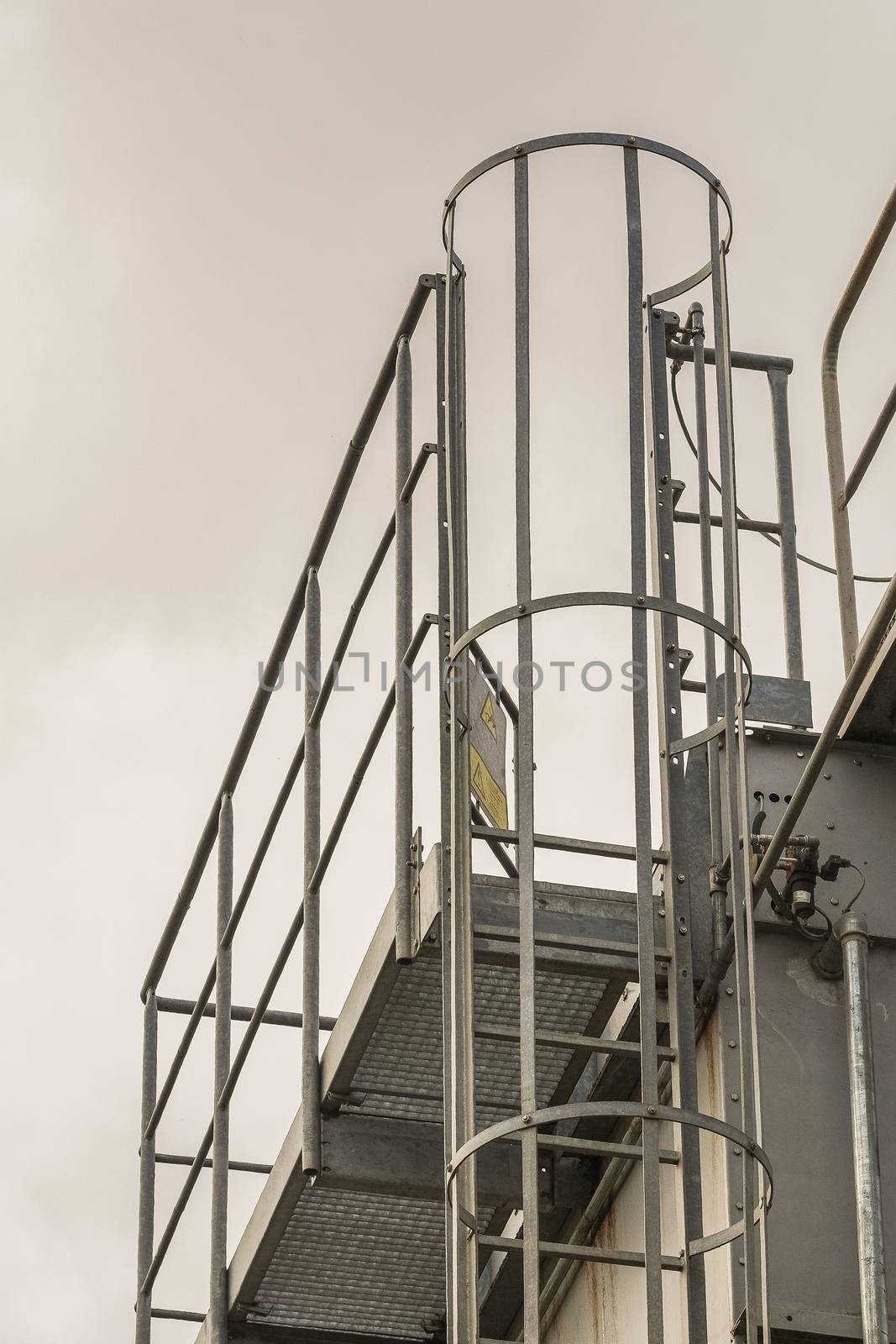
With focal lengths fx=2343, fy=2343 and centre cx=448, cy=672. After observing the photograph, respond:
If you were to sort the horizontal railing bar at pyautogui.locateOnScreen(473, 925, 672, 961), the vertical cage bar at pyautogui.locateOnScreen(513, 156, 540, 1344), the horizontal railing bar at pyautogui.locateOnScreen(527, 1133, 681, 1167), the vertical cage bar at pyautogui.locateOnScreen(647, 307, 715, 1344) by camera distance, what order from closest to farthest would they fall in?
the vertical cage bar at pyautogui.locateOnScreen(513, 156, 540, 1344) < the vertical cage bar at pyautogui.locateOnScreen(647, 307, 715, 1344) < the horizontal railing bar at pyautogui.locateOnScreen(527, 1133, 681, 1167) < the horizontal railing bar at pyautogui.locateOnScreen(473, 925, 672, 961)

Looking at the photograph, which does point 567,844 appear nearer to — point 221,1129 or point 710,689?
point 710,689

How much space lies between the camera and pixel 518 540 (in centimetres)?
741

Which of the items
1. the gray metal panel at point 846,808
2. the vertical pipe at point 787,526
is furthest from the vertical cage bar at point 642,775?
the vertical pipe at point 787,526

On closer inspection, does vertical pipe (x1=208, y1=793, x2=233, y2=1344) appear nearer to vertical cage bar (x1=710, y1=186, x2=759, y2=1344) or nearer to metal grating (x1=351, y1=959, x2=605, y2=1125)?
metal grating (x1=351, y1=959, x2=605, y2=1125)

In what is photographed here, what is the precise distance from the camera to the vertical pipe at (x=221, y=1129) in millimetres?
9508

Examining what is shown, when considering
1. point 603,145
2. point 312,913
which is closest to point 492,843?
point 312,913

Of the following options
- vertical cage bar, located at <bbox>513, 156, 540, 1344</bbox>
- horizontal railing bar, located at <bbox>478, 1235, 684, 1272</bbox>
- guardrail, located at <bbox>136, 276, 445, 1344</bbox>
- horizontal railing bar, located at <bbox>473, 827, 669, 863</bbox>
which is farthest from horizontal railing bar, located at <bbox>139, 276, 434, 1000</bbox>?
horizontal railing bar, located at <bbox>478, 1235, 684, 1272</bbox>

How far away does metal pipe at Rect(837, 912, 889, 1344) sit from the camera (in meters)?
7.11

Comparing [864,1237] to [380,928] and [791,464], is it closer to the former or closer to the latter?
[380,928]

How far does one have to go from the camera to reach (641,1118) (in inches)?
261

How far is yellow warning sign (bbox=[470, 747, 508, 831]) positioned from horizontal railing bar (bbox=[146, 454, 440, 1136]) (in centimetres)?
133

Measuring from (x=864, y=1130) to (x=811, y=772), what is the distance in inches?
46.4

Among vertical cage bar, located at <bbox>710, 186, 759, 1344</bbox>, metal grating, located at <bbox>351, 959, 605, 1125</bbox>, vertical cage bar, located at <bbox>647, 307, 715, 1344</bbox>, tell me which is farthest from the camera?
metal grating, located at <bbox>351, 959, 605, 1125</bbox>

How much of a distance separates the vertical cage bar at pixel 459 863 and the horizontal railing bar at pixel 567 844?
13cm
